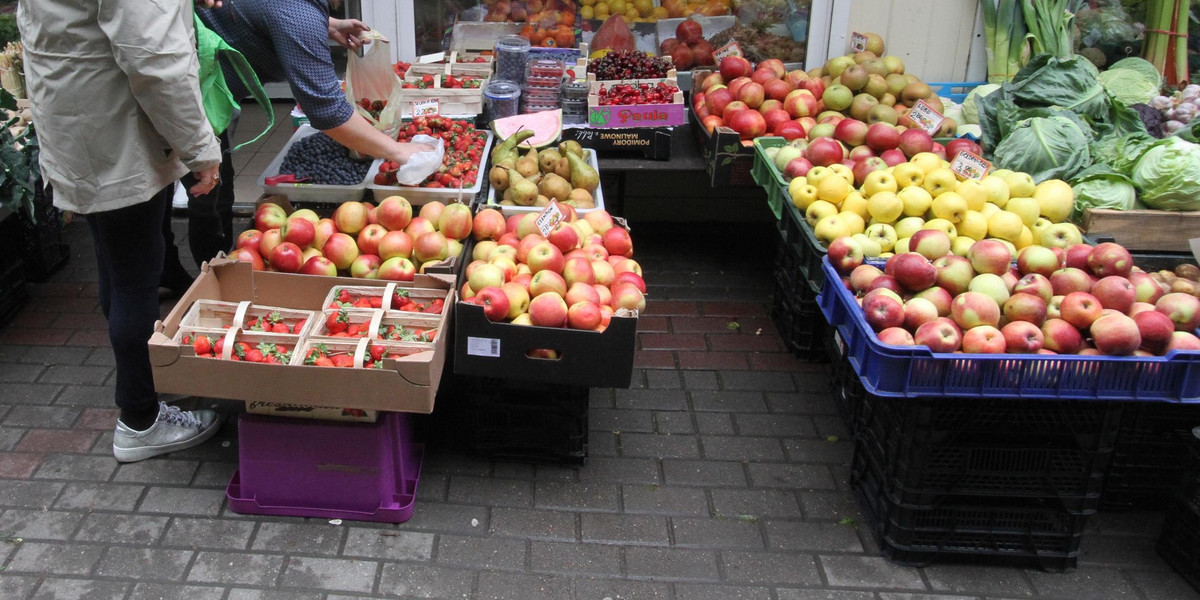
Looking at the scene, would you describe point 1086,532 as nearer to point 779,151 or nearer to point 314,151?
point 779,151

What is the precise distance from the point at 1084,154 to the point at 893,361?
2007mm

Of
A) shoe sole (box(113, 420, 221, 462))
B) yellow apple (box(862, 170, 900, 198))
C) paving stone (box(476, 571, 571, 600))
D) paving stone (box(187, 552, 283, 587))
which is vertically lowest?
paving stone (box(476, 571, 571, 600))

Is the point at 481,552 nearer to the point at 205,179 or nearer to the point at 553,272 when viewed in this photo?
the point at 553,272

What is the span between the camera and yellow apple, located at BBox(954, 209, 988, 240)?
3391mm

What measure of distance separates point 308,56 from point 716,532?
2242mm

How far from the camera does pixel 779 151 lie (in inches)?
165

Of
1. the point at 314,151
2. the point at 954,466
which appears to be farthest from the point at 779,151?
the point at 314,151

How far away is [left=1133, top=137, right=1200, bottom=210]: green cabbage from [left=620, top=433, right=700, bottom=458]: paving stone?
2113 millimetres

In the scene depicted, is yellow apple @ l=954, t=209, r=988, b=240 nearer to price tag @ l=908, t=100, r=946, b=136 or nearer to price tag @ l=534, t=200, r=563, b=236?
price tag @ l=908, t=100, r=946, b=136

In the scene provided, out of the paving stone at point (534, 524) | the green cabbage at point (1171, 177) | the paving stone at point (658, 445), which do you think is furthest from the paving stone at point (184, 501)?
the green cabbage at point (1171, 177)

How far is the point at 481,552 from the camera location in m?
2.99

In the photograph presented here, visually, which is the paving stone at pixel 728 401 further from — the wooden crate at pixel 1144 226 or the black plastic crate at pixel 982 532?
the wooden crate at pixel 1144 226

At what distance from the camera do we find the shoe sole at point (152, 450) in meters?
3.33

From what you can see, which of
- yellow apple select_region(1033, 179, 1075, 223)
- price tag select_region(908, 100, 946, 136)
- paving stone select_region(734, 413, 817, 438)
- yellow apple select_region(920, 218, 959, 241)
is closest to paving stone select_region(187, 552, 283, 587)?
paving stone select_region(734, 413, 817, 438)
